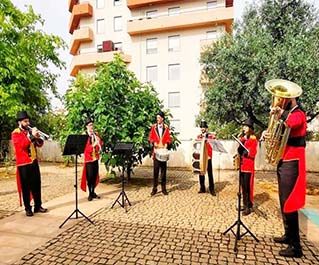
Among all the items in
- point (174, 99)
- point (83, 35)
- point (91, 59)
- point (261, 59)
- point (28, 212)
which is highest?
point (83, 35)

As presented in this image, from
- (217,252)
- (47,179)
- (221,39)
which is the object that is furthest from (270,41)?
(47,179)

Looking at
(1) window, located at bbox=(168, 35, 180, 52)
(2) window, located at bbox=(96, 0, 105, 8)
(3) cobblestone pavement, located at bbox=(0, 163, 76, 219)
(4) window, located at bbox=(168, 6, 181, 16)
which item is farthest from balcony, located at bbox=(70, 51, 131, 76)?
(3) cobblestone pavement, located at bbox=(0, 163, 76, 219)

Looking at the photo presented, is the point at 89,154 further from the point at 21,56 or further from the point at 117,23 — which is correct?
the point at 117,23

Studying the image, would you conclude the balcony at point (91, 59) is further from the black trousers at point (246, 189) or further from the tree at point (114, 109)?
the black trousers at point (246, 189)

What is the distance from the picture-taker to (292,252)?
4051 millimetres

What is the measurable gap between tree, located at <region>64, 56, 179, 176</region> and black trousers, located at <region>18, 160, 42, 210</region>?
2368mm

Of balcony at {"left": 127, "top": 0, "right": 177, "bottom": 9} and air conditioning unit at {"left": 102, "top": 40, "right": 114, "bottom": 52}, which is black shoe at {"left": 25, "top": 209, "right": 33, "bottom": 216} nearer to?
air conditioning unit at {"left": 102, "top": 40, "right": 114, "bottom": 52}

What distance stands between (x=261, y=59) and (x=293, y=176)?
4.73 meters

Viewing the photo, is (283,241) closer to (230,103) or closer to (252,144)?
(252,144)

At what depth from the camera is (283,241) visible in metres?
4.49

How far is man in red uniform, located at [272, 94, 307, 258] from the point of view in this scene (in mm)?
4078

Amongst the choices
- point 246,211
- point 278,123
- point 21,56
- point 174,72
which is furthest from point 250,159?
point 174,72

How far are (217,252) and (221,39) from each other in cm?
739

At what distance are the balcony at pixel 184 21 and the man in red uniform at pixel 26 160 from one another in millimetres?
19411
